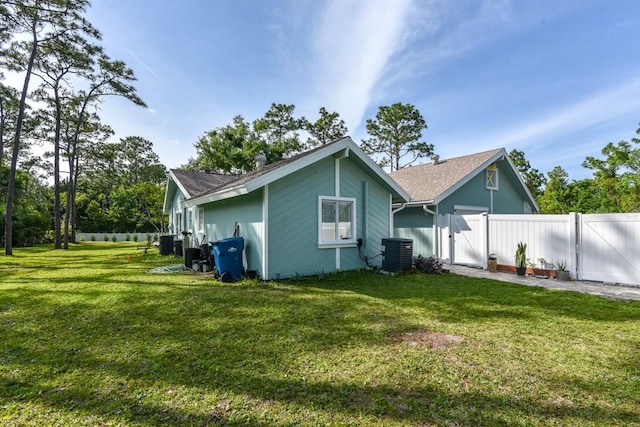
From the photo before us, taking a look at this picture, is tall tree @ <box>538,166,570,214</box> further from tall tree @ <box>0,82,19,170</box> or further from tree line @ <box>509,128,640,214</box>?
tall tree @ <box>0,82,19,170</box>

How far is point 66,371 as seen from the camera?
9.62ft

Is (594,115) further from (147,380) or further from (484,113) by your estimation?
(147,380)

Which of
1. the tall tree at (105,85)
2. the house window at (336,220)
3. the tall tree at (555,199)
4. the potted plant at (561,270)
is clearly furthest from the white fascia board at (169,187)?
the tall tree at (555,199)

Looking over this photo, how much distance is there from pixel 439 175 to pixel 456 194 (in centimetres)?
166

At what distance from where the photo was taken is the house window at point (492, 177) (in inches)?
512

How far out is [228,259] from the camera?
743 centimetres

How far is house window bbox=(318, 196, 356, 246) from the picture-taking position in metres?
8.10

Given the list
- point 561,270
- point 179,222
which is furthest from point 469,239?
point 179,222

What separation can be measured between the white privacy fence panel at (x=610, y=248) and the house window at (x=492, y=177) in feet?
19.7

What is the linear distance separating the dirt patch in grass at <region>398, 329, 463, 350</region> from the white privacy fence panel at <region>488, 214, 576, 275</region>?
609 centimetres

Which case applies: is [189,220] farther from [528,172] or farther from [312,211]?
[528,172]

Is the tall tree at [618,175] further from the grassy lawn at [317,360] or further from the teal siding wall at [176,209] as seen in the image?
the teal siding wall at [176,209]

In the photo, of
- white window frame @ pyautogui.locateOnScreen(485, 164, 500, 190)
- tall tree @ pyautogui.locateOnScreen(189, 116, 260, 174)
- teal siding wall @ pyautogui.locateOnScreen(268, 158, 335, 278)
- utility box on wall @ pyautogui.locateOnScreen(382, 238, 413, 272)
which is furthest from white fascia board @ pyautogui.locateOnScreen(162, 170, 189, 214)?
white window frame @ pyautogui.locateOnScreen(485, 164, 500, 190)

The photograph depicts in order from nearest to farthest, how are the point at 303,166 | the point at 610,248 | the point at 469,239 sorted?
the point at 610,248, the point at 303,166, the point at 469,239
